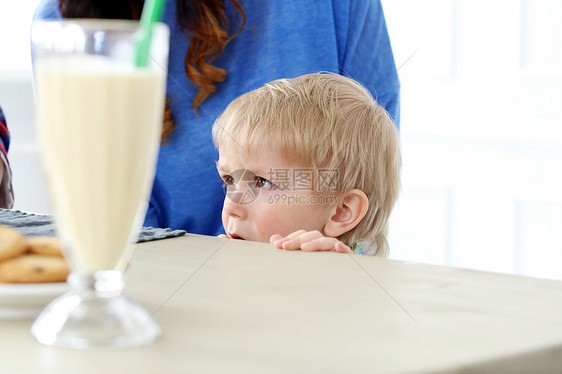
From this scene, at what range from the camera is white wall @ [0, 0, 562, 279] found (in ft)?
7.75

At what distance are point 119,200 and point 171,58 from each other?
1213mm

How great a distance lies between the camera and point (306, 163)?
1346 millimetres

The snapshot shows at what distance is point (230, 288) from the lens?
60 centimetres

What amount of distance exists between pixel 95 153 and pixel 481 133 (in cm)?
215

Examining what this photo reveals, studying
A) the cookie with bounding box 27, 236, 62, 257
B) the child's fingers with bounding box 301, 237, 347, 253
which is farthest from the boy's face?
the cookie with bounding box 27, 236, 62, 257

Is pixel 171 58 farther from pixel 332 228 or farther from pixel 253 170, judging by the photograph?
pixel 332 228

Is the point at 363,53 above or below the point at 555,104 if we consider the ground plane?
above

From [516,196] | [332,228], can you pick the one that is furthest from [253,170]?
[516,196]


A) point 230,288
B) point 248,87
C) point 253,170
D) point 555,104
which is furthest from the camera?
point 555,104

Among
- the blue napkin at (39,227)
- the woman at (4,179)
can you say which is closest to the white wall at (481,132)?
the woman at (4,179)

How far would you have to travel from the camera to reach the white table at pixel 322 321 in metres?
0.42

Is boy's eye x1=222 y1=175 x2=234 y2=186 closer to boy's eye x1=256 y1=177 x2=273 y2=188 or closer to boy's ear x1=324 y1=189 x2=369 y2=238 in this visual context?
boy's eye x1=256 y1=177 x2=273 y2=188

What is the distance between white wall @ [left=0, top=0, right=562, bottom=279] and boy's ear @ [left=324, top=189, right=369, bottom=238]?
1176 mm

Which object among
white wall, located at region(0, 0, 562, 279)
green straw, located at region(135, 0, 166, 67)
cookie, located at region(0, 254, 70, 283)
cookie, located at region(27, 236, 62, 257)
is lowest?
white wall, located at region(0, 0, 562, 279)
